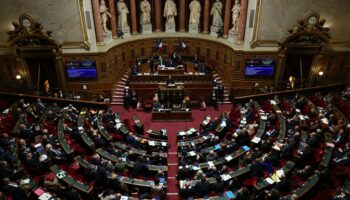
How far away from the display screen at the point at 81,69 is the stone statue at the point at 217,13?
9828 mm

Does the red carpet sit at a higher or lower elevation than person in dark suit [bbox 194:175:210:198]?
lower

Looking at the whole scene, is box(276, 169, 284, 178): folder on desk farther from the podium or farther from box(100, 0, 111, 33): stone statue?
box(100, 0, 111, 33): stone statue

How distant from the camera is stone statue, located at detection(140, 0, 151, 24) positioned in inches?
941

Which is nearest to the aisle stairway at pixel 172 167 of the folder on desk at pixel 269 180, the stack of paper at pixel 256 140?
the folder on desk at pixel 269 180

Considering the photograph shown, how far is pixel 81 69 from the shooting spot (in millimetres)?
19719

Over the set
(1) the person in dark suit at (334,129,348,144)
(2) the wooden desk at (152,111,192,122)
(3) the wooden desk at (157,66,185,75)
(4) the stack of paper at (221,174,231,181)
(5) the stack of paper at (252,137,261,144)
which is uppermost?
(3) the wooden desk at (157,66,185,75)

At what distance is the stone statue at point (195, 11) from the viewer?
2384 centimetres

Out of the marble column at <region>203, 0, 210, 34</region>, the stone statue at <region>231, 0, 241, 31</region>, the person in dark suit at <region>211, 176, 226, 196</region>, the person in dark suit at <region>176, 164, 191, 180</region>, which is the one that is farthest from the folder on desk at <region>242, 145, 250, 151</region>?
the marble column at <region>203, 0, 210, 34</region>

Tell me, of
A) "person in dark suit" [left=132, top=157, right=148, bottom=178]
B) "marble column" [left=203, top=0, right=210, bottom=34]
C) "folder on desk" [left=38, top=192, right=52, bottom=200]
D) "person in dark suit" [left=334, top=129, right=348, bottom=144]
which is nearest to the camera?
"folder on desk" [left=38, top=192, right=52, bottom=200]

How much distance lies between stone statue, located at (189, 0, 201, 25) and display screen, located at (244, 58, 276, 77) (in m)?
6.52

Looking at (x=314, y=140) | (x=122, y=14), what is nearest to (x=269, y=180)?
(x=314, y=140)

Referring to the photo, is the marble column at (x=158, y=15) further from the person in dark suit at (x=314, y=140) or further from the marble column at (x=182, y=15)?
the person in dark suit at (x=314, y=140)

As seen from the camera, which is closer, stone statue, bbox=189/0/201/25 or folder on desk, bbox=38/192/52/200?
folder on desk, bbox=38/192/52/200

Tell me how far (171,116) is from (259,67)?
21.9ft
